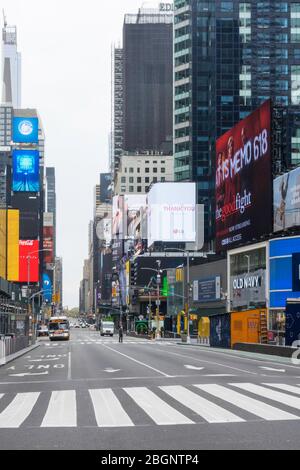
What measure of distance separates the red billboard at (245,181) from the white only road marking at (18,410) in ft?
192

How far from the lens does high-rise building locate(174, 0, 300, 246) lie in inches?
6590

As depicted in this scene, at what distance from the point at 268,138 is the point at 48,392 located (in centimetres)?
5750

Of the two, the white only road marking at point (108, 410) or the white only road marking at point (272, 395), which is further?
the white only road marking at point (272, 395)

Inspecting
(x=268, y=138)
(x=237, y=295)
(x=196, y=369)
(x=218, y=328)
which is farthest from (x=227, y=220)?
(x=196, y=369)

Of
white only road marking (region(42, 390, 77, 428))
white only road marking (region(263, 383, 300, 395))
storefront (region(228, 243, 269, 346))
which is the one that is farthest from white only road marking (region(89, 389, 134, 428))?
storefront (region(228, 243, 269, 346))

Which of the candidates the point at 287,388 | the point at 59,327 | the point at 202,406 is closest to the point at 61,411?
the point at 202,406

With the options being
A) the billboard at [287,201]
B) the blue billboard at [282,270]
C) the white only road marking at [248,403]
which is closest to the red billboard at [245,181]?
the billboard at [287,201]

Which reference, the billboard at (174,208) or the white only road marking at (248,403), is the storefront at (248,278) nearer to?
the white only road marking at (248,403)

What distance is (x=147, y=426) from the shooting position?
14.4m

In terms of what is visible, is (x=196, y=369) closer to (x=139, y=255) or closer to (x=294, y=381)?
(x=294, y=381)

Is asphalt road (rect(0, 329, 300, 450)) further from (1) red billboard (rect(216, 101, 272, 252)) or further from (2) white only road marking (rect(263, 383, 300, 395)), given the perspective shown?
(1) red billboard (rect(216, 101, 272, 252))

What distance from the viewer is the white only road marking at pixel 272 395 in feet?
60.1

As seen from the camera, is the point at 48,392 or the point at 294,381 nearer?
the point at 48,392

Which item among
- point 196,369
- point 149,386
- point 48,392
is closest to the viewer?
point 48,392
